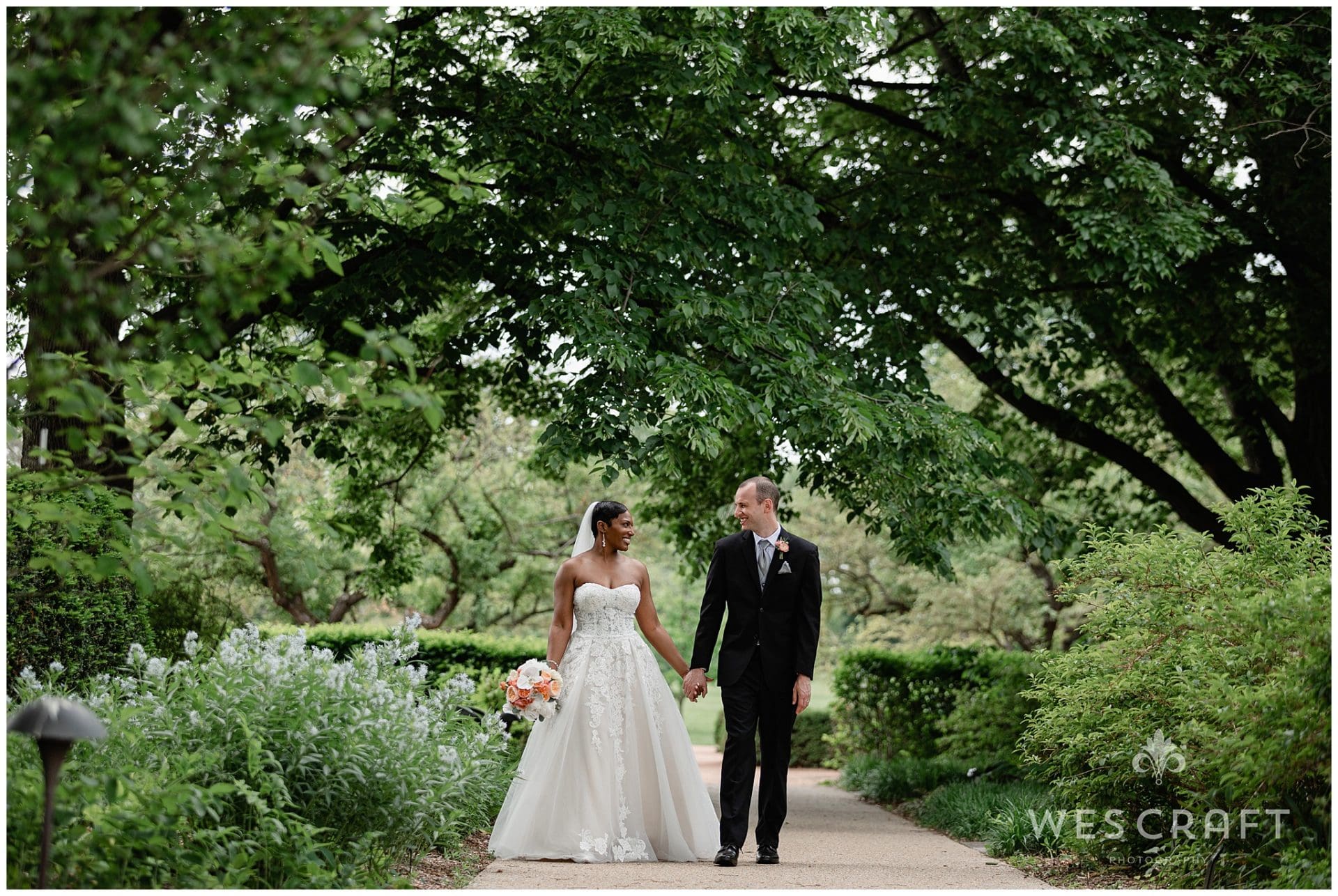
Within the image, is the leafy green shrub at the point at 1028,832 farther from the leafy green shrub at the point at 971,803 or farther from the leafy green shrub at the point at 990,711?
the leafy green shrub at the point at 990,711

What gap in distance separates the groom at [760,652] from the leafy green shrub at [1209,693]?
4.87 feet

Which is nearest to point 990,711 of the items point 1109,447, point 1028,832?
point 1109,447

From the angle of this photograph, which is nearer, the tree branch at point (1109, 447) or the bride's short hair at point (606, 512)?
the bride's short hair at point (606, 512)

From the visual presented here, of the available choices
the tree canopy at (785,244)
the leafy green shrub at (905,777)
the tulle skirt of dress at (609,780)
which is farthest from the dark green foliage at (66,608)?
the leafy green shrub at (905,777)

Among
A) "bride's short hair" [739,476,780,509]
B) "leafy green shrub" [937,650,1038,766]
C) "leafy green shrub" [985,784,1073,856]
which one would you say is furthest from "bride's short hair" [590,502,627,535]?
"leafy green shrub" [937,650,1038,766]

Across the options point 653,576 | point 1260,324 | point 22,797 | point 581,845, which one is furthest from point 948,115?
point 653,576

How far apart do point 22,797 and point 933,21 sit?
996 centimetres

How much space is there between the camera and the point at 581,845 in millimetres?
6930

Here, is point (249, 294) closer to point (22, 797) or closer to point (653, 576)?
point (22, 797)

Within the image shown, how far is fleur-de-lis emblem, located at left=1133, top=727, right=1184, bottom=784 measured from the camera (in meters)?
6.35

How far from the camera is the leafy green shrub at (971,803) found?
29.3 feet

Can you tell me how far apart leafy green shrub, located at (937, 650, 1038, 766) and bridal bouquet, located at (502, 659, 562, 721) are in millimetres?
5723

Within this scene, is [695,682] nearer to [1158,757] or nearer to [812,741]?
[1158,757]

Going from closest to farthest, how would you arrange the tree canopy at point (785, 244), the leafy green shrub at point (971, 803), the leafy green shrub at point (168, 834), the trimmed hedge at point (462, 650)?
the leafy green shrub at point (168, 834)
the tree canopy at point (785, 244)
the leafy green shrub at point (971, 803)
the trimmed hedge at point (462, 650)
